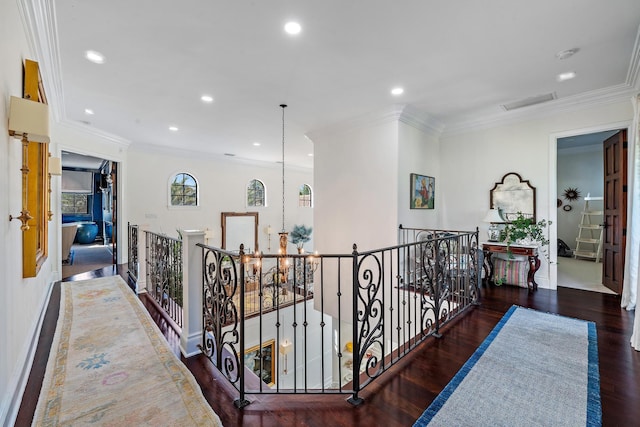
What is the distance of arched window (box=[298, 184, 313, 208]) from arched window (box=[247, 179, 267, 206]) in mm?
1676

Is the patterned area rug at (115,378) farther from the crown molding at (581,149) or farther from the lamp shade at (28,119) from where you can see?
the crown molding at (581,149)

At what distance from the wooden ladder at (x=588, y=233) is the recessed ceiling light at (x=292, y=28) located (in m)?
8.00

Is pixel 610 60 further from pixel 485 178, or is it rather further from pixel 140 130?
pixel 140 130

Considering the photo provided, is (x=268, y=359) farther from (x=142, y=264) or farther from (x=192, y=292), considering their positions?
(x=192, y=292)

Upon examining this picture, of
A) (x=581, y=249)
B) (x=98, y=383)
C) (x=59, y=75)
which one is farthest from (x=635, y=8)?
(x=581, y=249)

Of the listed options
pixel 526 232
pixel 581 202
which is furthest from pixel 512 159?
pixel 581 202

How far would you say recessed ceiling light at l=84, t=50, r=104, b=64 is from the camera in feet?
10.00

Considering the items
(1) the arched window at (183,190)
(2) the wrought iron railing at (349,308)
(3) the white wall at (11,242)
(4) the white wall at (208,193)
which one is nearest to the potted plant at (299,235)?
(4) the white wall at (208,193)

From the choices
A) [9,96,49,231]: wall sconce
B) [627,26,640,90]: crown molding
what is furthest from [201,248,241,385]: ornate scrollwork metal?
[627,26,640,90]: crown molding

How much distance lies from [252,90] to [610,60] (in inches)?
170

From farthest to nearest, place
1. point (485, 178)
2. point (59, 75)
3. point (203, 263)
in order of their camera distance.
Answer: point (485, 178)
point (59, 75)
point (203, 263)

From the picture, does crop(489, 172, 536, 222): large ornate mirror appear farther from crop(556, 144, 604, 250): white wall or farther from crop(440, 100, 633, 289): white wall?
crop(556, 144, 604, 250): white wall

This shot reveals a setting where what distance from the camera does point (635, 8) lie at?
241 cm

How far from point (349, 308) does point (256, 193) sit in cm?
567
